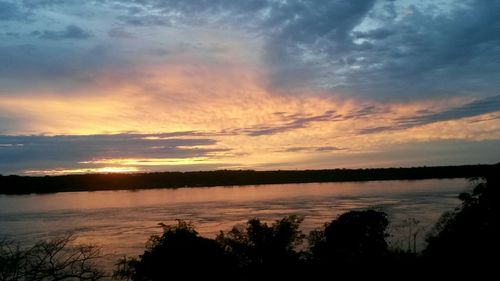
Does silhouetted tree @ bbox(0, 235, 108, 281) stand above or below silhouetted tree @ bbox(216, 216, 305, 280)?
above

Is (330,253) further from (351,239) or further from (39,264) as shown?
(39,264)

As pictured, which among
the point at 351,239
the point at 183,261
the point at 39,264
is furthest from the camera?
the point at 351,239

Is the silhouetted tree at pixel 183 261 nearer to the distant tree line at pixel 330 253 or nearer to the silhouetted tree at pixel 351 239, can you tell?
the distant tree line at pixel 330 253

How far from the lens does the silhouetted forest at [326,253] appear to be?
21359 millimetres

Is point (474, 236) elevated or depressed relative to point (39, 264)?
depressed

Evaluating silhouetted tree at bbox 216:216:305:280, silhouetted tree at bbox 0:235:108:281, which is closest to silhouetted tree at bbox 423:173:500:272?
silhouetted tree at bbox 216:216:305:280

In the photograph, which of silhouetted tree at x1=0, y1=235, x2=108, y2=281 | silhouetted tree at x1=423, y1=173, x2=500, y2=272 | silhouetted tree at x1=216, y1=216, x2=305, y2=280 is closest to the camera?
silhouetted tree at x1=0, y1=235, x2=108, y2=281

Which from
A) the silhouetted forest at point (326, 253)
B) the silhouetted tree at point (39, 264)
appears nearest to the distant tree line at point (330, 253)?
the silhouetted forest at point (326, 253)

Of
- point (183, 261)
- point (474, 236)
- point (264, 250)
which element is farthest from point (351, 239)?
point (183, 261)

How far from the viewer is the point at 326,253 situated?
88.2 ft

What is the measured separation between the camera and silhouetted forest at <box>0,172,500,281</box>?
21.4 meters

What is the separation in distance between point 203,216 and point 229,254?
46.2 meters

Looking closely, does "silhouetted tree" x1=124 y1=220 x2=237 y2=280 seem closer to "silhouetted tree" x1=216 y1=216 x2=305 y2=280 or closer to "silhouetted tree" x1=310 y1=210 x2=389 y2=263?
"silhouetted tree" x1=216 y1=216 x2=305 y2=280

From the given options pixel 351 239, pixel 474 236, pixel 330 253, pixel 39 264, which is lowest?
pixel 330 253
